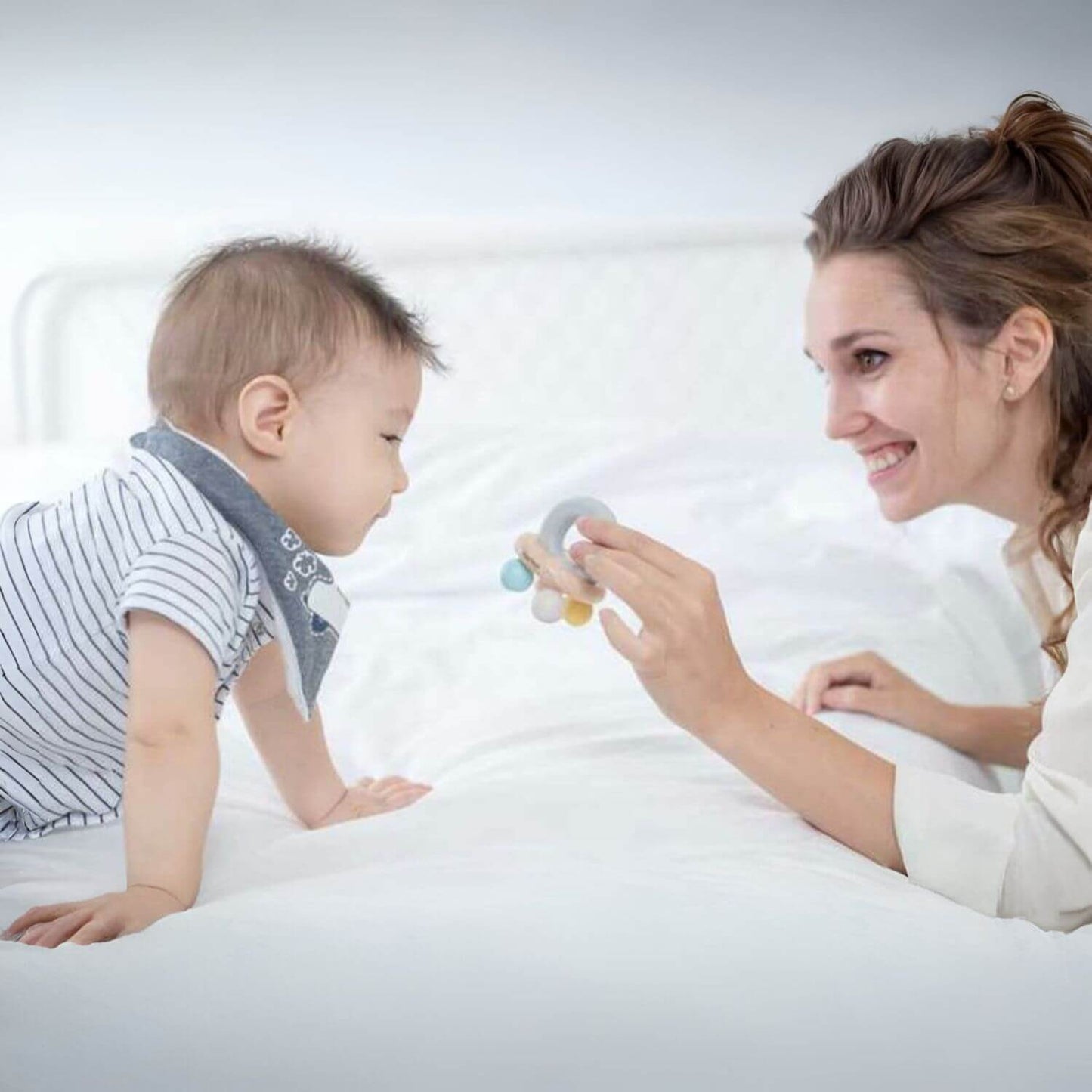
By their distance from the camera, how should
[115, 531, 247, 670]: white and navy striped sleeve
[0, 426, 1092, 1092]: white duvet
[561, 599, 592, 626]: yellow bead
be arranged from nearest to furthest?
[0, 426, 1092, 1092]: white duvet → [115, 531, 247, 670]: white and navy striped sleeve → [561, 599, 592, 626]: yellow bead

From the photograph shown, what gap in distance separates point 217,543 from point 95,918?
239 millimetres

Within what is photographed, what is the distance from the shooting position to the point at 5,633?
87 cm

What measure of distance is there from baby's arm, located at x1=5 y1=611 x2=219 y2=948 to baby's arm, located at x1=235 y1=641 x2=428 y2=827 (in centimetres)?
17

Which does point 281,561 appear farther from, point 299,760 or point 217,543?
point 299,760

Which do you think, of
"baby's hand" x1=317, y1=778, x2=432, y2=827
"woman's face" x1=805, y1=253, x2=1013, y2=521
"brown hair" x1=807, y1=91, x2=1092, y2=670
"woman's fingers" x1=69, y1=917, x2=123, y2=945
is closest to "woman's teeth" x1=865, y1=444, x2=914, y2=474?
"woman's face" x1=805, y1=253, x2=1013, y2=521

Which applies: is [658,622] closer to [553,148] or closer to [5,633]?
[5,633]

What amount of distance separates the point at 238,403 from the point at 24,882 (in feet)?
1.04

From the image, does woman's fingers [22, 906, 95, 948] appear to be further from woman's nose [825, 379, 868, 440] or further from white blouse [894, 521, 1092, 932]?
woman's nose [825, 379, 868, 440]

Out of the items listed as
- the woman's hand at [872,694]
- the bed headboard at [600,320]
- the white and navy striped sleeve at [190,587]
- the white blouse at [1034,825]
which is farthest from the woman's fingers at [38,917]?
the bed headboard at [600,320]

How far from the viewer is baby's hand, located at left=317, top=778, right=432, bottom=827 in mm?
957

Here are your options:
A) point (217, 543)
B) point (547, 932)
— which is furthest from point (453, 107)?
point (547, 932)

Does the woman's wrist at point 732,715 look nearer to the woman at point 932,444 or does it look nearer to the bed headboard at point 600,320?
the woman at point 932,444

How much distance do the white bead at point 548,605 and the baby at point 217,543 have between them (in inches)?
5.5

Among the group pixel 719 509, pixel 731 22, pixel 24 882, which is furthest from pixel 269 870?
pixel 731 22
